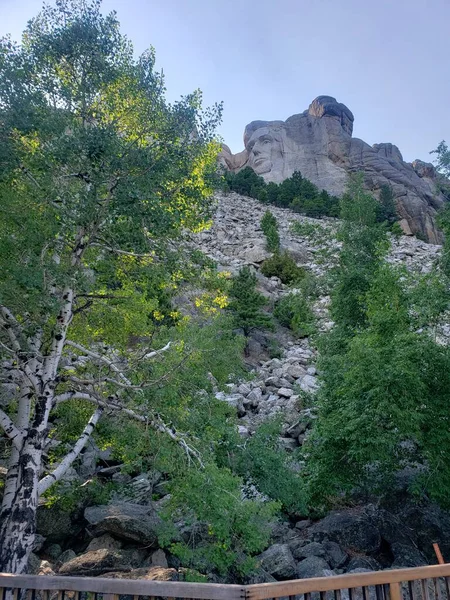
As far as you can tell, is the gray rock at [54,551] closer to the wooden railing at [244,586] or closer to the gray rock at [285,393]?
the wooden railing at [244,586]

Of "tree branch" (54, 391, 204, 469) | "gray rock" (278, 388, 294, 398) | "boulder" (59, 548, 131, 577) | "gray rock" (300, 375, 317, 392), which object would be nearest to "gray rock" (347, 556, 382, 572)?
"tree branch" (54, 391, 204, 469)

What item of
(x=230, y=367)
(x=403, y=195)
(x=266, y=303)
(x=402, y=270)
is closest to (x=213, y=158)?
(x=402, y=270)

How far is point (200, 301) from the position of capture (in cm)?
988

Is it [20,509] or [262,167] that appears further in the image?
[262,167]

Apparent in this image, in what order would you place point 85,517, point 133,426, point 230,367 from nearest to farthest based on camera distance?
point 133,426
point 85,517
point 230,367

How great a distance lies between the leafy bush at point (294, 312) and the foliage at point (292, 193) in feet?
111

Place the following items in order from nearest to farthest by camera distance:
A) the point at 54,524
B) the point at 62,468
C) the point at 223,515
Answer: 1. the point at 223,515
2. the point at 62,468
3. the point at 54,524

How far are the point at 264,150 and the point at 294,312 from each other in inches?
2483

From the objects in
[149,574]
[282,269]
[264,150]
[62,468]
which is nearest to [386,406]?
[149,574]

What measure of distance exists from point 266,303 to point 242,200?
41.3 metres

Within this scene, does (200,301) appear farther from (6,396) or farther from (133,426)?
(6,396)

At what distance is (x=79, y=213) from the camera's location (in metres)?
8.80

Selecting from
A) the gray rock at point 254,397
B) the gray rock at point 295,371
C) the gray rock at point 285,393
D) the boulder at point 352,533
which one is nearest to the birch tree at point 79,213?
the boulder at point 352,533

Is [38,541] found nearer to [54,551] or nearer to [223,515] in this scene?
[54,551]
